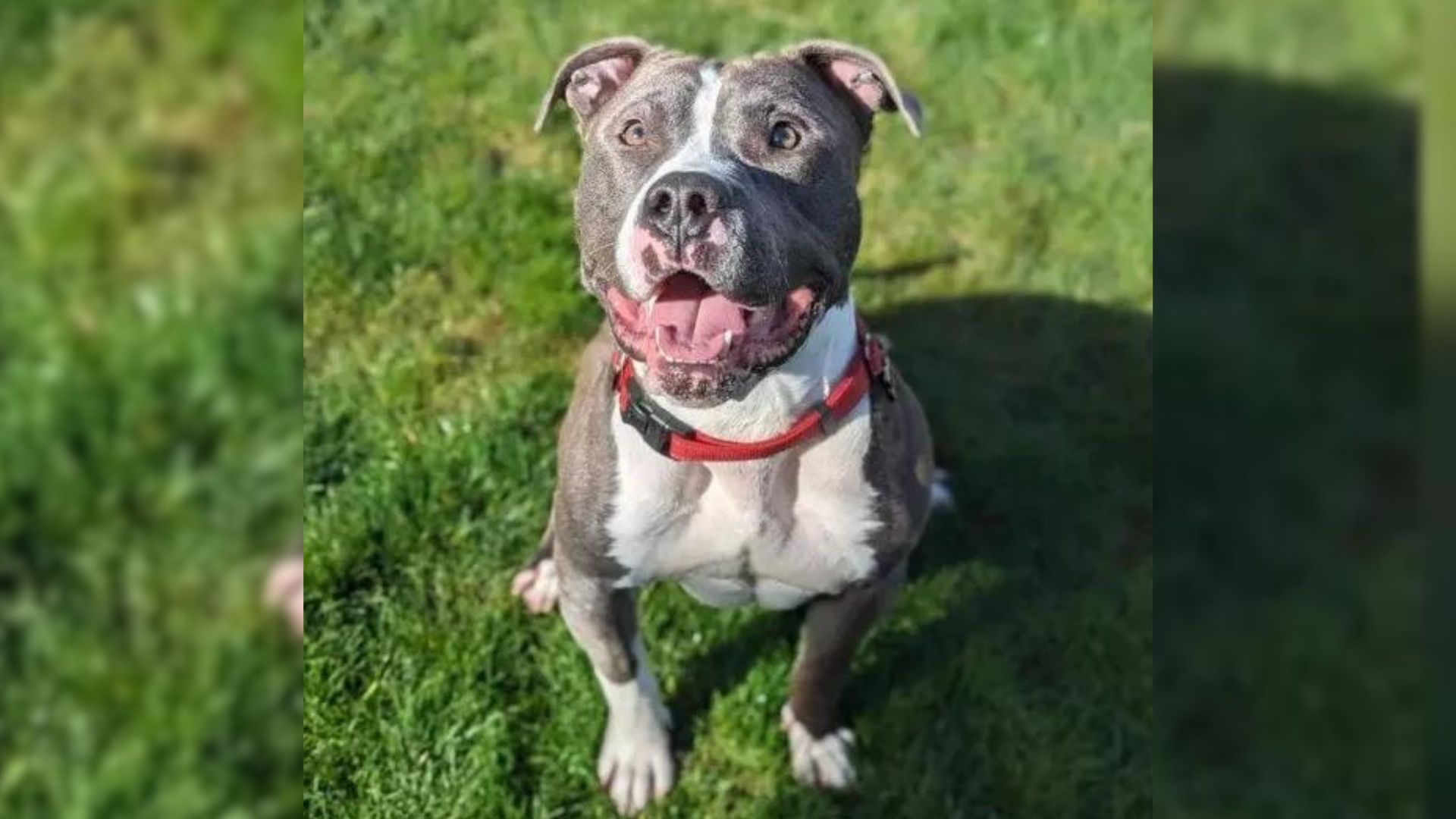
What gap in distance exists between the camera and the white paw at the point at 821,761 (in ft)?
13.0

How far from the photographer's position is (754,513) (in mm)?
3174

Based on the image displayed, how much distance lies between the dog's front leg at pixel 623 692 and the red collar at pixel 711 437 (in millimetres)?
528

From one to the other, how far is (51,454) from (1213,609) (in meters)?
2.80

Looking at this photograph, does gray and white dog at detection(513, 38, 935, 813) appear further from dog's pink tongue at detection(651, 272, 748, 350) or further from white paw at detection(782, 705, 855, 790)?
white paw at detection(782, 705, 855, 790)

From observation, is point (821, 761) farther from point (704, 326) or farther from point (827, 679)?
point (704, 326)

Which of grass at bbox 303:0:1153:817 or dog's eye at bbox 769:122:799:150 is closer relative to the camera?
dog's eye at bbox 769:122:799:150

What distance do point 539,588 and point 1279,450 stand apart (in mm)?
3494

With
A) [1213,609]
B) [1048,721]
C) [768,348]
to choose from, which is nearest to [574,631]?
[768,348]

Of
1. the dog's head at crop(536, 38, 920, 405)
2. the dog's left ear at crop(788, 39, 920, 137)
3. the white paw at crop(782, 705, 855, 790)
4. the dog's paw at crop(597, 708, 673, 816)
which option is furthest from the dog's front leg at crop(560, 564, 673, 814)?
the dog's left ear at crop(788, 39, 920, 137)

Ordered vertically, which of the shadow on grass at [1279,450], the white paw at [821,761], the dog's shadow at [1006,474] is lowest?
the white paw at [821,761]

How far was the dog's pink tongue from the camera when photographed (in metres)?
2.74

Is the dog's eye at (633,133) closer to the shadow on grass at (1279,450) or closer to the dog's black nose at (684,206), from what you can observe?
the dog's black nose at (684,206)

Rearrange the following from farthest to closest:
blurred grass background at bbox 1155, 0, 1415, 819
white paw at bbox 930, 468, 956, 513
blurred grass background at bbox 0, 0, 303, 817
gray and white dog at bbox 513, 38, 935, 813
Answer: white paw at bbox 930, 468, 956, 513 → gray and white dog at bbox 513, 38, 935, 813 → blurred grass background at bbox 0, 0, 303, 817 → blurred grass background at bbox 1155, 0, 1415, 819

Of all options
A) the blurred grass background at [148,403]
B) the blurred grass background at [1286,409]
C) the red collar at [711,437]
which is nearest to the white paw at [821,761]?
the red collar at [711,437]
